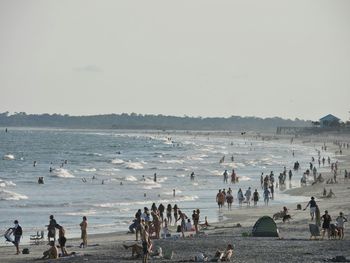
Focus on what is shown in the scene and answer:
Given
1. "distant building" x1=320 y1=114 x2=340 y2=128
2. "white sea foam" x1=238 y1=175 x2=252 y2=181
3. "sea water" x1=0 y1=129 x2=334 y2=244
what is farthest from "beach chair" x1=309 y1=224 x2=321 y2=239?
"distant building" x1=320 y1=114 x2=340 y2=128

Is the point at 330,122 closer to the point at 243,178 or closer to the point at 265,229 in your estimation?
the point at 243,178

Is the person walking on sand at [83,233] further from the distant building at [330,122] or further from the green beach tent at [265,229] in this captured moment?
the distant building at [330,122]

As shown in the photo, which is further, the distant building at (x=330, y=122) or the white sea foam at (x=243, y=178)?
the distant building at (x=330, y=122)

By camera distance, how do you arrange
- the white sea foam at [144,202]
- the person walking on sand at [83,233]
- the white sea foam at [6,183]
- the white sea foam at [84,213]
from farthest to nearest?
the white sea foam at [6,183], the white sea foam at [144,202], the white sea foam at [84,213], the person walking on sand at [83,233]

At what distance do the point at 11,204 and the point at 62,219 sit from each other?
8302 mm

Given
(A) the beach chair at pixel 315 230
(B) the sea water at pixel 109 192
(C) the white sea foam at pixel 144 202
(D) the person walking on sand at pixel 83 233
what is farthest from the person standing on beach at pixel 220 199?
(D) the person walking on sand at pixel 83 233

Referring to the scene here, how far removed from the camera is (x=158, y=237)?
28.3 metres

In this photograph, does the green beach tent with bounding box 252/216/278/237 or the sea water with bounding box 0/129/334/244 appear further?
the sea water with bounding box 0/129/334/244

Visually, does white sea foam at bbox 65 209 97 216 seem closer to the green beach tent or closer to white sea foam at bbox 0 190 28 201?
white sea foam at bbox 0 190 28 201

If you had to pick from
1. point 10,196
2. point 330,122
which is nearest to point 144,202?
point 10,196

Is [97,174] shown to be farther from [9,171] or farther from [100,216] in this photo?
[100,216]

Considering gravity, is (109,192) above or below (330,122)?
below

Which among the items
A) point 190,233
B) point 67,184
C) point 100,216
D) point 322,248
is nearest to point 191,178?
point 67,184

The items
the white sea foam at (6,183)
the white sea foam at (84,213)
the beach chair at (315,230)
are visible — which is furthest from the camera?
the white sea foam at (6,183)
